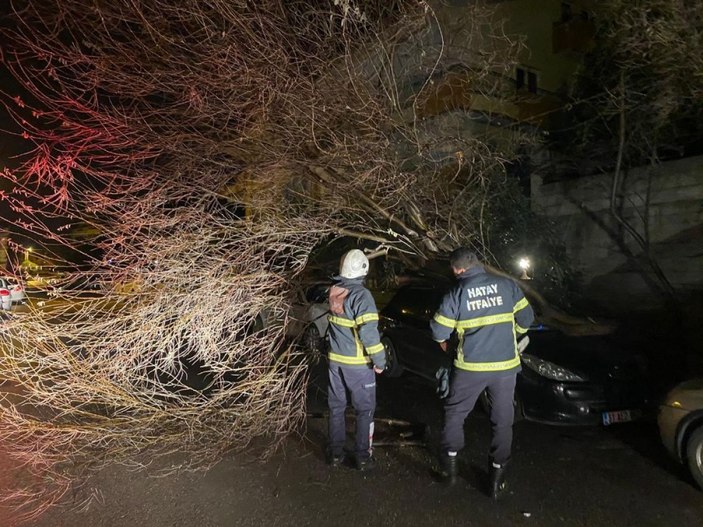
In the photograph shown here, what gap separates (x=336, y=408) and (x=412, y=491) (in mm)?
898

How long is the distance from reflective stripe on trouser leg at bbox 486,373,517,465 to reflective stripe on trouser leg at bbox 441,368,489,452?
3.9 inches

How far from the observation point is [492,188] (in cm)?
835

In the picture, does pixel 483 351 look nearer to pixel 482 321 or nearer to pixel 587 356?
pixel 482 321

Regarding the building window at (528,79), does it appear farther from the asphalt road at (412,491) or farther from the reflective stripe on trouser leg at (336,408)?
the reflective stripe on trouser leg at (336,408)

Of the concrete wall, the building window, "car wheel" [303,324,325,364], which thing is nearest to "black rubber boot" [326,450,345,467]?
"car wheel" [303,324,325,364]

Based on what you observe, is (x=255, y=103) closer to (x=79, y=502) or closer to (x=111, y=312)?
(x=111, y=312)

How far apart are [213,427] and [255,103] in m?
3.22

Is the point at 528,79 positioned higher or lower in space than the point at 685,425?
higher

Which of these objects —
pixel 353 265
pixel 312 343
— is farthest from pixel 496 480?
pixel 312 343

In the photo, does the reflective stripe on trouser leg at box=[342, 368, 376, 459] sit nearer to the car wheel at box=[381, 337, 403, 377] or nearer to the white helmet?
the white helmet

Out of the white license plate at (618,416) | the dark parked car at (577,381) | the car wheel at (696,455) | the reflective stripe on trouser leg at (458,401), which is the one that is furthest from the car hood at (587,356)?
the reflective stripe on trouser leg at (458,401)

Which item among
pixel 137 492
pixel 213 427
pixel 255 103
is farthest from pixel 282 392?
pixel 255 103

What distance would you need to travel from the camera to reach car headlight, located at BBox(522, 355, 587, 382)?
190 inches

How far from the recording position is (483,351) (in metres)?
3.86
